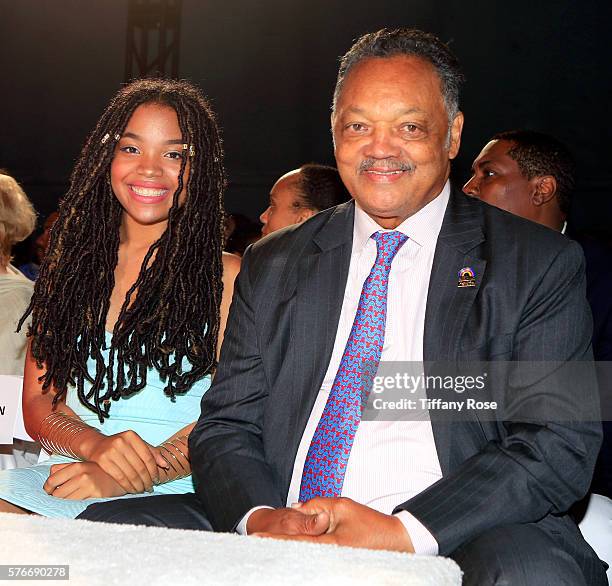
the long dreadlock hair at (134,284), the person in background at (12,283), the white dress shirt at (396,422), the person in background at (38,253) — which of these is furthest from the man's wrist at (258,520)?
the person in background at (38,253)

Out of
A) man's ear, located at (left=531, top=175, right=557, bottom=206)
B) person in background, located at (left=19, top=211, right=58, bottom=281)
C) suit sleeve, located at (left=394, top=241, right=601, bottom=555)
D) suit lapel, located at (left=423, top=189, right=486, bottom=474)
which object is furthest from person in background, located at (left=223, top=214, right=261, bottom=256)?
suit sleeve, located at (left=394, top=241, right=601, bottom=555)

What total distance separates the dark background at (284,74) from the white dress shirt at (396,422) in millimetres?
7143

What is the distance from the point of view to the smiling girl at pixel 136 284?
235 centimetres

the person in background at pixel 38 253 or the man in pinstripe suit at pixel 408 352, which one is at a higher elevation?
the man in pinstripe suit at pixel 408 352

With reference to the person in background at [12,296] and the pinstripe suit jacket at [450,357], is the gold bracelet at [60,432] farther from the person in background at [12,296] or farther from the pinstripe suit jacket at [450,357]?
the person in background at [12,296]

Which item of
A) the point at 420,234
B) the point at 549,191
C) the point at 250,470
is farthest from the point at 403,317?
the point at 549,191

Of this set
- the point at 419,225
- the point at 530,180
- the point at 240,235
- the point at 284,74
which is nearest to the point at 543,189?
the point at 530,180

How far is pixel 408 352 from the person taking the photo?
1833mm

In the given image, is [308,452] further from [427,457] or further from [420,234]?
[420,234]

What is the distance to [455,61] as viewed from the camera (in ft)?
6.49

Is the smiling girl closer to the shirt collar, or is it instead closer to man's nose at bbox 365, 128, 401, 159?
the shirt collar

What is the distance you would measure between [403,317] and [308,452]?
13.4 inches

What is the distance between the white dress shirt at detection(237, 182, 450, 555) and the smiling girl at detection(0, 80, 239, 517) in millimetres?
553

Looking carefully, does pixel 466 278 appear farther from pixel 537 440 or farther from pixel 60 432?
pixel 60 432
